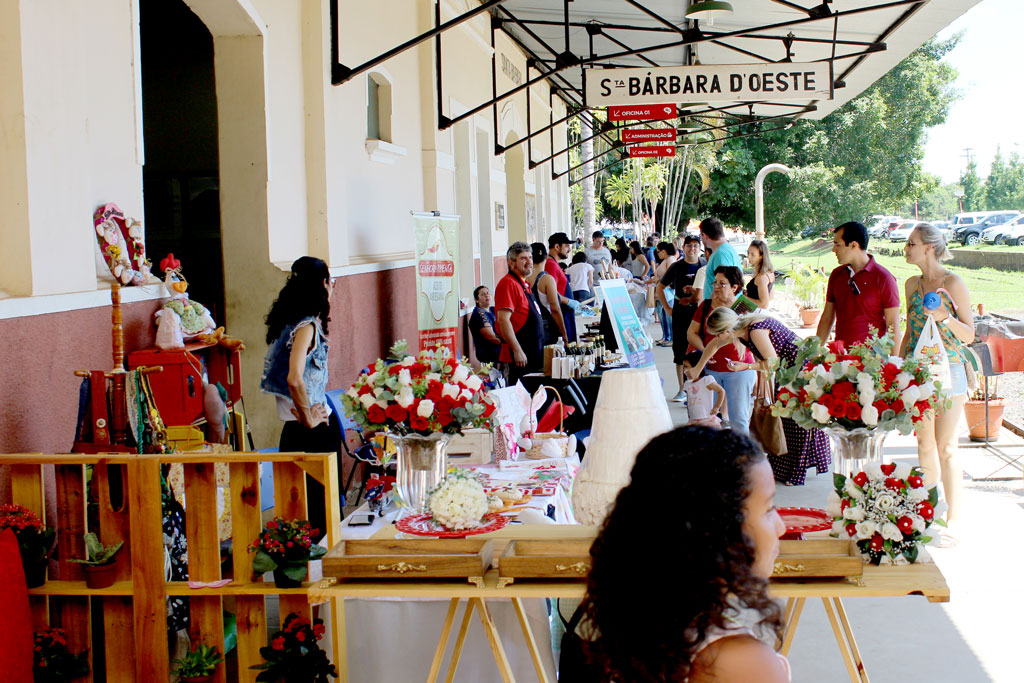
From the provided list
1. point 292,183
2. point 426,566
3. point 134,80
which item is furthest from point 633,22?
point 426,566

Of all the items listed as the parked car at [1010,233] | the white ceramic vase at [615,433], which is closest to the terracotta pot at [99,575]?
the white ceramic vase at [615,433]

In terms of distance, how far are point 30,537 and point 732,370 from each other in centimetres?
462

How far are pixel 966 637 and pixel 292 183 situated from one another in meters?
4.93

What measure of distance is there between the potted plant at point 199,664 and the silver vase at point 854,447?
245 centimetres

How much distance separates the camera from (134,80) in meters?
4.91

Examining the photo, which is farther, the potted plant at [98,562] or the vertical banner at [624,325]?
the vertical banner at [624,325]

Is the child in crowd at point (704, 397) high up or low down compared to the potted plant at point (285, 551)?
up

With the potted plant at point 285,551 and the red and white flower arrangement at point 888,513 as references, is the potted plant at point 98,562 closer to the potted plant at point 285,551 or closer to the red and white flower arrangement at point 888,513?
the potted plant at point 285,551

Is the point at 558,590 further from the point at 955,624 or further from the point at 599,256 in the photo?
the point at 599,256

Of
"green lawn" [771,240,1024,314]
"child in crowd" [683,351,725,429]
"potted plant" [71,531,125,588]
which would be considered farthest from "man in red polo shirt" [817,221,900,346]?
"green lawn" [771,240,1024,314]

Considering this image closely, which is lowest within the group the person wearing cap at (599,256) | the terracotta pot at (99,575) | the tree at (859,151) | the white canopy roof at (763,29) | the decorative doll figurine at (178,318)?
the terracotta pot at (99,575)

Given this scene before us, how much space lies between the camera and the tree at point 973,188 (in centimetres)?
7712

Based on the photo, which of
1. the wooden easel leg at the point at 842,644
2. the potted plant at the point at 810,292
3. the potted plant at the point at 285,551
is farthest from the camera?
the potted plant at the point at 810,292

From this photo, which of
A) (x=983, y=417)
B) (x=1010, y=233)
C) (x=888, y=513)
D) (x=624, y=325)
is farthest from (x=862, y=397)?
(x=1010, y=233)
